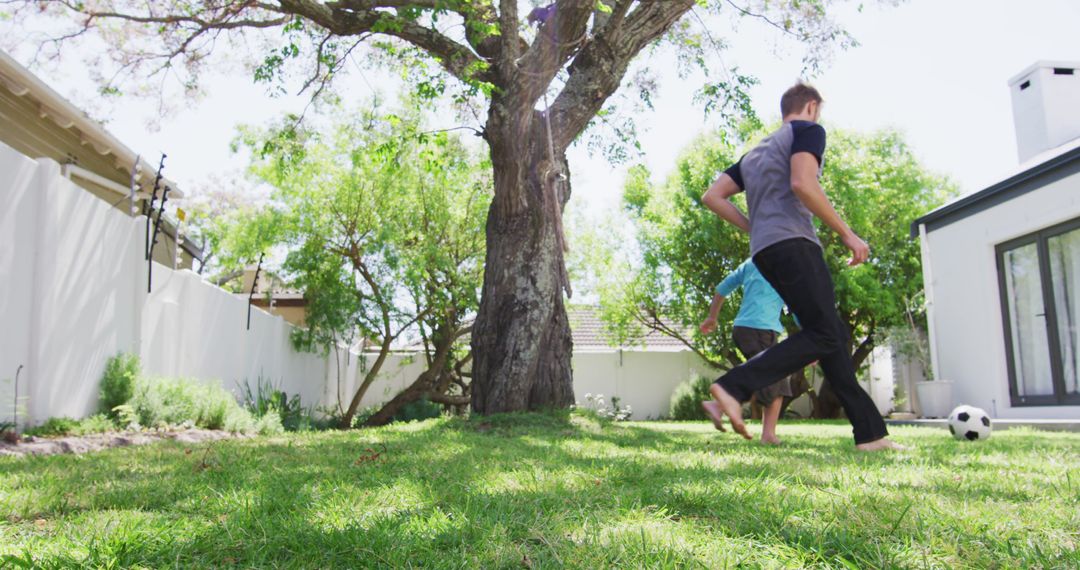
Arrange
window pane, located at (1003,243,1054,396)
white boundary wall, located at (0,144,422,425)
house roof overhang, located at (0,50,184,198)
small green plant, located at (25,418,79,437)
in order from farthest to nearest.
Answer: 1. window pane, located at (1003,243,1054,396)
2. house roof overhang, located at (0,50,184,198)
3. small green plant, located at (25,418,79,437)
4. white boundary wall, located at (0,144,422,425)

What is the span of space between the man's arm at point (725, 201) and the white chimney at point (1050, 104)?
29.3ft

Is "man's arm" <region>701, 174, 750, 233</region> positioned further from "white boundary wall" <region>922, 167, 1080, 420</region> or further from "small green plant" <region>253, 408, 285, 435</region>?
"small green plant" <region>253, 408, 285, 435</region>

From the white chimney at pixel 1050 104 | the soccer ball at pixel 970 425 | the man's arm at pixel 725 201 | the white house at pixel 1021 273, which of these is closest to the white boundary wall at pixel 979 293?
the white house at pixel 1021 273

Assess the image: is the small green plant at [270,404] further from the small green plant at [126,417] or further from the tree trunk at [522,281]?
the tree trunk at [522,281]

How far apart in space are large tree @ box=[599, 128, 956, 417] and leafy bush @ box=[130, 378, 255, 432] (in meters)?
11.5

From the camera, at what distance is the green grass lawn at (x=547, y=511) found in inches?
70.2

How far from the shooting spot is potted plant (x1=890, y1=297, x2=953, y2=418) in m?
10.6

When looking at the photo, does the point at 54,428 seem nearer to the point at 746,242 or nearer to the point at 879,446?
the point at 879,446

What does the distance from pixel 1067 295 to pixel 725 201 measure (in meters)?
6.68

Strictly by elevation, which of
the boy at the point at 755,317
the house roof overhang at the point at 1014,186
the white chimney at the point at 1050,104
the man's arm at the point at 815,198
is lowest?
the boy at the point at 755,317

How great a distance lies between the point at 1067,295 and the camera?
8.82 m

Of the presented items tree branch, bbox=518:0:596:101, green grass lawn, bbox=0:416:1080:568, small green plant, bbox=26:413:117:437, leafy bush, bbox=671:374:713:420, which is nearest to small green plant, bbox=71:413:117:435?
small green plant, bbox=26:413:117:437

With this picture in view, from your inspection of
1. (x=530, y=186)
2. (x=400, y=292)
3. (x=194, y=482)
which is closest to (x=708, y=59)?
(x=530, y=186)

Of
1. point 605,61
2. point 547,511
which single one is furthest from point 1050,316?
point 547,511
